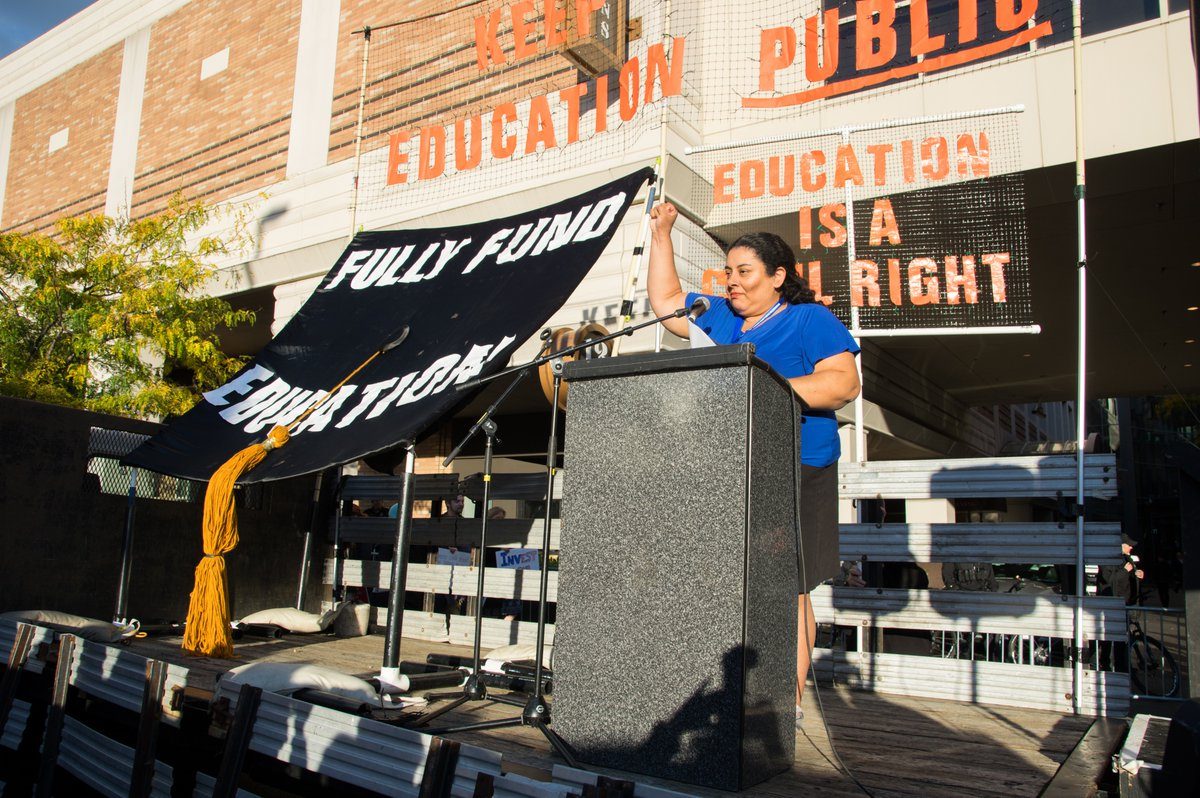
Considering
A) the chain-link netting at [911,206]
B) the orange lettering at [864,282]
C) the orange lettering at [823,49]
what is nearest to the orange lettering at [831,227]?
the chain-link netting at [911,206]

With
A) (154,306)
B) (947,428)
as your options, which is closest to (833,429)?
(154,306)

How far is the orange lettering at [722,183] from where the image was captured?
8336 millimetres

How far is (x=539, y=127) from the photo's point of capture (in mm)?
9461

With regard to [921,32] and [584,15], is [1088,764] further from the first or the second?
[584,15]

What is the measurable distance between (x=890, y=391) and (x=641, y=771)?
1177 cm

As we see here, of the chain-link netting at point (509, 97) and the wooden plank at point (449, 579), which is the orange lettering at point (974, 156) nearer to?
the chain-link netting at point (509, 97)

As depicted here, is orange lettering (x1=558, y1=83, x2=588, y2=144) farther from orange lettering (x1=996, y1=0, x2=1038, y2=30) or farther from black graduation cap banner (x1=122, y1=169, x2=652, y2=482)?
orange lettering (x1=996, y1=0, x2=1038, y2=30)

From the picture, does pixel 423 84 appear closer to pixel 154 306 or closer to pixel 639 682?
pixel 154 306

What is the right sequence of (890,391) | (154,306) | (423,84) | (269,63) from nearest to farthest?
(154,306) < (423,84) < (890,391) < (269,63)

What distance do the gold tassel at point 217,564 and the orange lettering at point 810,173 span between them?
526cm

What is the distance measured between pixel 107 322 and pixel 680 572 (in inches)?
369

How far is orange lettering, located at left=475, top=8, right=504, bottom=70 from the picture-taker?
31.1ft

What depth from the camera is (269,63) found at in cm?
1446

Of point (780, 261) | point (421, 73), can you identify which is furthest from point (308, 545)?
point (421, 73)
